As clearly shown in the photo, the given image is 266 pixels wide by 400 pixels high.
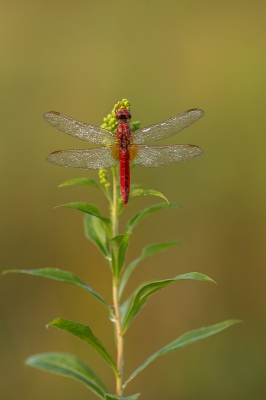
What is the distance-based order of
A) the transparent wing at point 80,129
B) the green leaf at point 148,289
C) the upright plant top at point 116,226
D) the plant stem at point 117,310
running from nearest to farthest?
the green leaf at point 148,289 < the upright plant top at point 116,226 < the plant stem at point 117,310 < the transparent wing at point 80,129

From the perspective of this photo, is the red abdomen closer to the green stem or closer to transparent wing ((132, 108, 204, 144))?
the green stem

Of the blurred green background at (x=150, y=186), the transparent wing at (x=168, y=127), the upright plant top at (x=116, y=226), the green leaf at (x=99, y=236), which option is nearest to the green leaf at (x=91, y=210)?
the upright plant top at (x=116, y=226)

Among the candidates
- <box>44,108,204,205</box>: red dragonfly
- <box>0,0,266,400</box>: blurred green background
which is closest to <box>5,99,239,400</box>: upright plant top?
<box>44,108,204,205</box>: red dragonfly

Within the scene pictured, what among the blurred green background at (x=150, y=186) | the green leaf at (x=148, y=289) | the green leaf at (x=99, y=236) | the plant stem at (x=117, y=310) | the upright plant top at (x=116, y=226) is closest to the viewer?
the green leaf at (x=148, y=289)

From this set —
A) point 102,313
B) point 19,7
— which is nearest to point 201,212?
point 102,313

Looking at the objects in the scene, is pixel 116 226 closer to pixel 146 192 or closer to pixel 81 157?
pixel 146 192

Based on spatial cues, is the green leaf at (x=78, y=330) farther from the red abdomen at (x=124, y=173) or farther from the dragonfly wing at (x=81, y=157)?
the dragonfly wing at (x=81, y=157)
